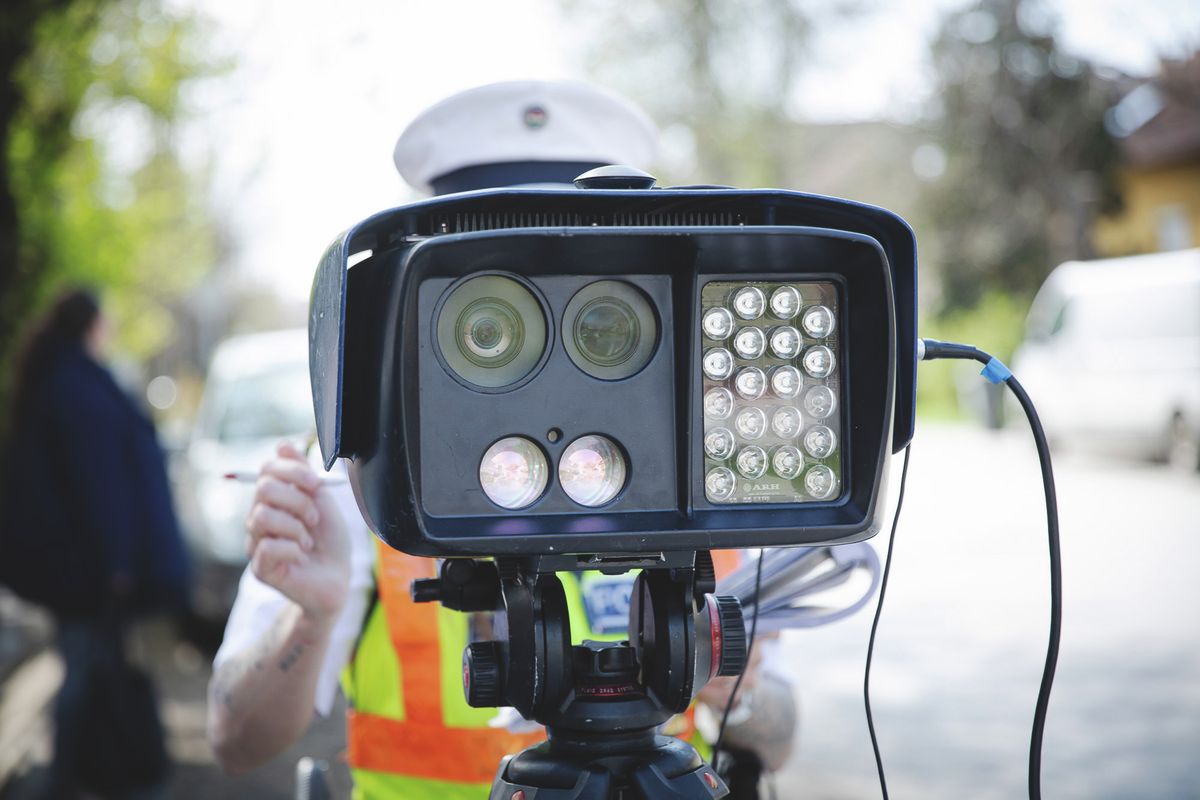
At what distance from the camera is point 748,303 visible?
4.28 feet

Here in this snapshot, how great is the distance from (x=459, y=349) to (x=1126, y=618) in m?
8.01

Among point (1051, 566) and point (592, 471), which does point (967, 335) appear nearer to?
point (1051, 566)

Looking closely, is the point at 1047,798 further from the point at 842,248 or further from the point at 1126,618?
the point at 842,248

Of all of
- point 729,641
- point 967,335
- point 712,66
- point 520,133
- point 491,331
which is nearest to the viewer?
point 491,331

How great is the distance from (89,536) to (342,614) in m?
3.43

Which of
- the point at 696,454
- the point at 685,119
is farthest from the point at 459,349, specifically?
the point at 685,119

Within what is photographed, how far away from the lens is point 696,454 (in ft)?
4.25

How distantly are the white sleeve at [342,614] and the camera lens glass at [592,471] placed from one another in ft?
2.21

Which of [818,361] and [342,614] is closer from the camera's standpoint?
[818,361]

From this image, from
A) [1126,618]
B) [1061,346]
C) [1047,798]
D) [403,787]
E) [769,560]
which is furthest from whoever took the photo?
[1061,346]

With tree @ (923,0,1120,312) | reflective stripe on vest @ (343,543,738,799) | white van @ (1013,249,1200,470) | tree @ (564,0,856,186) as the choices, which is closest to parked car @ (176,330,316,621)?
reflective stripe on vest @ (343,543,738,799)

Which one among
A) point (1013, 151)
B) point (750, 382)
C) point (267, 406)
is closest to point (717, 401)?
point (750, 382)

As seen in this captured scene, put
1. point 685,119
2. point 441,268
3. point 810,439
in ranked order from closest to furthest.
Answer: point 441,268 < point 810,439 < point 685,119

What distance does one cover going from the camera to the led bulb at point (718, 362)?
130 cm
